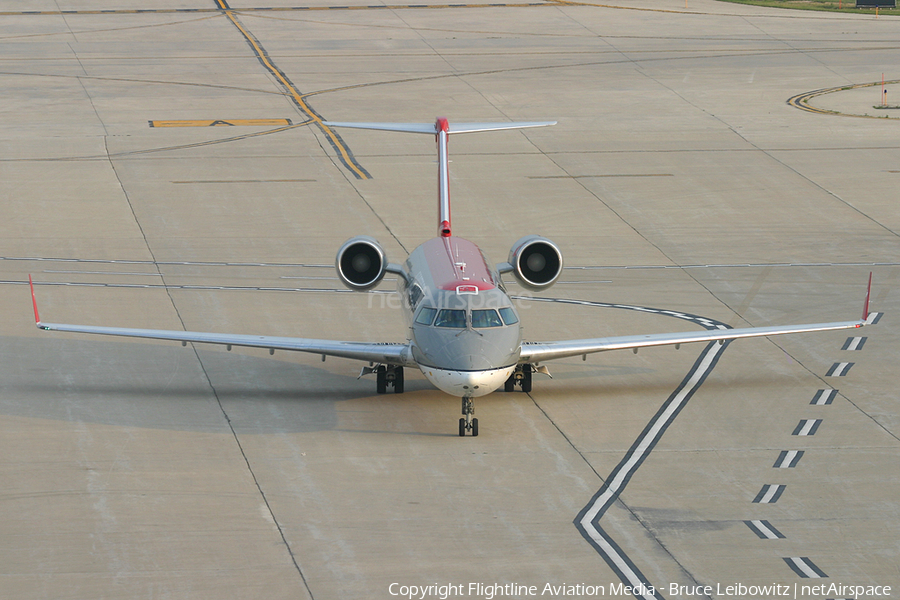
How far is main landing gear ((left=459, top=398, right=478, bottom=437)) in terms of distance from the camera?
2122 centimetres

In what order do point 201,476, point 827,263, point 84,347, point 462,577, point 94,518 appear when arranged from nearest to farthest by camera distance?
point 462,577 → point 94,518 → point 201,476 → point 84,347 → point 827,263

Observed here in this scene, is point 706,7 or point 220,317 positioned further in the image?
point 706,7

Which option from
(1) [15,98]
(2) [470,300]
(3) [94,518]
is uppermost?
(2) [470,300]

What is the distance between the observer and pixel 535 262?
23.5m

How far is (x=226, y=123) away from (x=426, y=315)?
2569cm

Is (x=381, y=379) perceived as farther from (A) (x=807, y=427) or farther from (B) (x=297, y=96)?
(B) (x=297, y=96)

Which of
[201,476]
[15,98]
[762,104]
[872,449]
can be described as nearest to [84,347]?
[201,476]

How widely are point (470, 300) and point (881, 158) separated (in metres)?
25.1

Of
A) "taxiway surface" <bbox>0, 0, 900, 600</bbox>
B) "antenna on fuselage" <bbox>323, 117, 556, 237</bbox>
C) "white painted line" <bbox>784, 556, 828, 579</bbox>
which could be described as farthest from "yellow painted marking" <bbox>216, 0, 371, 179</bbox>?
"white painted line" <bbox>784, 556, 828, 579</bbox>

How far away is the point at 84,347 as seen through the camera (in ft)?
84.1

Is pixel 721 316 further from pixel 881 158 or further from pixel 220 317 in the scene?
pixel 881 158

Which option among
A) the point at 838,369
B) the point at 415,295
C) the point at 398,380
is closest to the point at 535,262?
the point at 415,295

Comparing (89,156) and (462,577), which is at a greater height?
(462,577)

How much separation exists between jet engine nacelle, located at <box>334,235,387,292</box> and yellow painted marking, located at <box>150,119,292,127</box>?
22.9 metres
